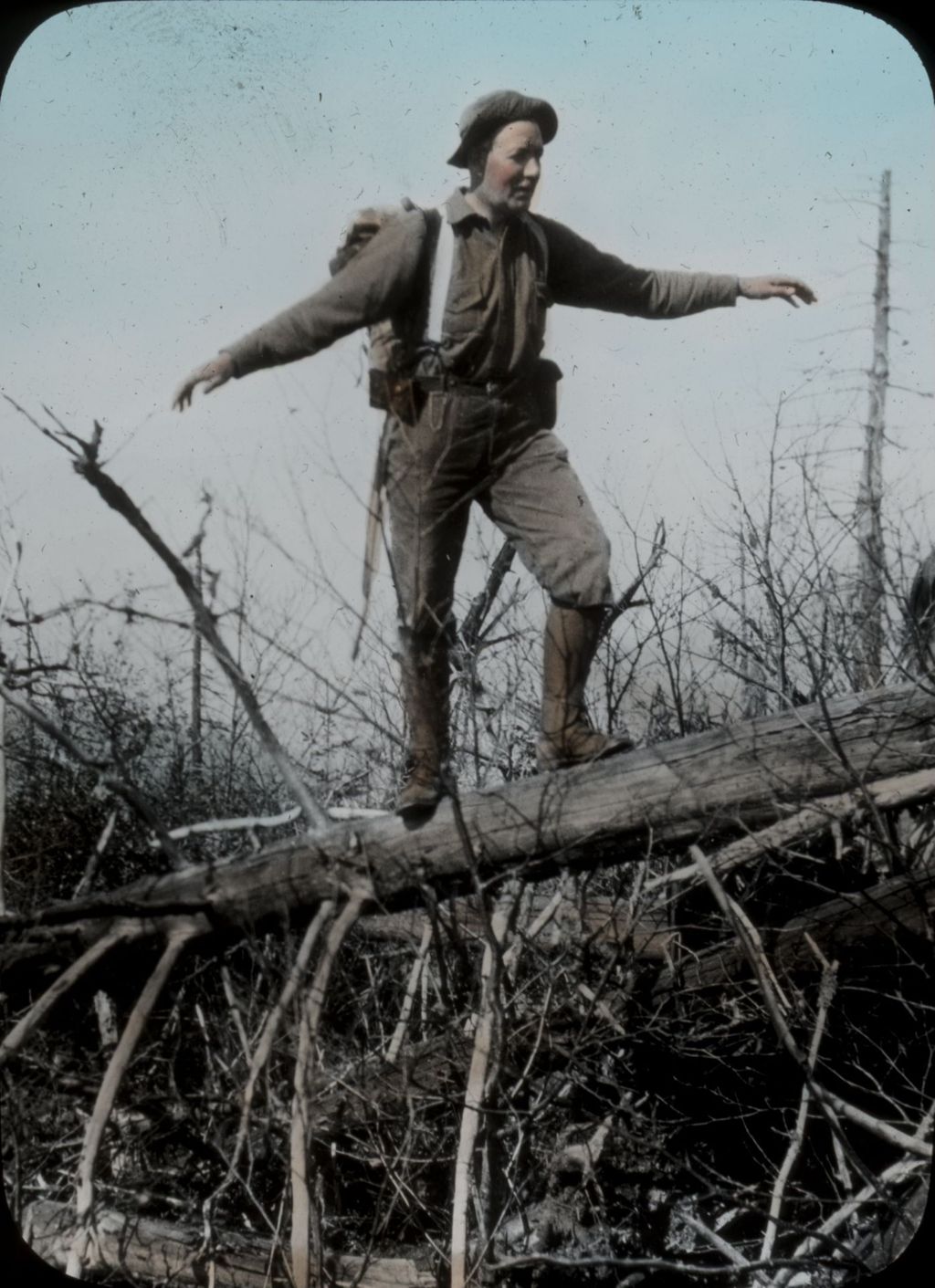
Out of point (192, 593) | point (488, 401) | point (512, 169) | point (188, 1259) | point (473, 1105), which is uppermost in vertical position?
point (512, 169)

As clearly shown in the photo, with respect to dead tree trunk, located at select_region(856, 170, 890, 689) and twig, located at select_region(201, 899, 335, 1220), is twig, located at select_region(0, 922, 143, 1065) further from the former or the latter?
dead tree trunk, located at select_region(856, 170, 890, 689)

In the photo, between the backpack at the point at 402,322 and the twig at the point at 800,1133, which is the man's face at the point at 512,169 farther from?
the twig at the point at 800,1133

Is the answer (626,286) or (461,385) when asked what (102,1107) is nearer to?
(461,385)

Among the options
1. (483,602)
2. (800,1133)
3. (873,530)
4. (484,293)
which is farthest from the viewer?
(873,530)

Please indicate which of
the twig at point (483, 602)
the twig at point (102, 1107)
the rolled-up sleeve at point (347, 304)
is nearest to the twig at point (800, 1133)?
the twig at point (483, 602)

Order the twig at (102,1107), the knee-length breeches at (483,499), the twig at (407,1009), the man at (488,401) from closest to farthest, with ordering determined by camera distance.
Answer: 1. the twig at (102,1107)
2. the man at (488,401)
3. the knee-length breeches at (483,499)
4. the twig at (407,1009)

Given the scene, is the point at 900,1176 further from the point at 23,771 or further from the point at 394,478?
the point at 23,771

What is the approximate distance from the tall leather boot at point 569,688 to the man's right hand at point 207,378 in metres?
1.42

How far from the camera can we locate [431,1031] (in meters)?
5.96

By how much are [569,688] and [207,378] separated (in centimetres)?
167

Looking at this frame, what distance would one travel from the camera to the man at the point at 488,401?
409 cm

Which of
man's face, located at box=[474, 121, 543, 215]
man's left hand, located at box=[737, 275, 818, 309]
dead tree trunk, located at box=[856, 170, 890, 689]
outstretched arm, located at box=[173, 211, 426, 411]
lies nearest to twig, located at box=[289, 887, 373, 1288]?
outstretched arm, located at box=[173, 211, 426, 411]

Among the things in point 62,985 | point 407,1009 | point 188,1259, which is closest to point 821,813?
point 407,1009

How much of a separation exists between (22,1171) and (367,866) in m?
2.24
